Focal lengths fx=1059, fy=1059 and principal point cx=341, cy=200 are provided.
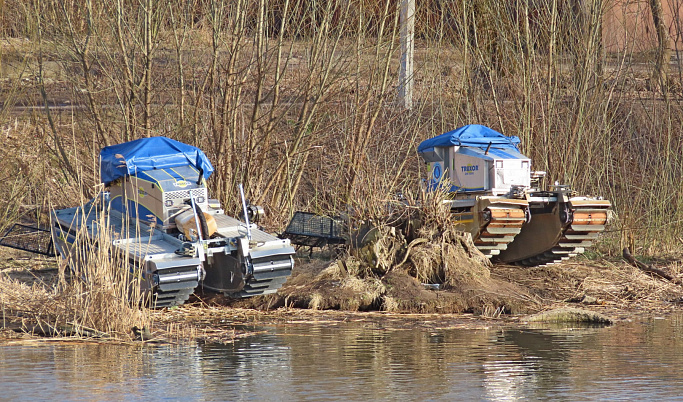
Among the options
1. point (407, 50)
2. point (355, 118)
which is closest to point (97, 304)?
point (355, 118)

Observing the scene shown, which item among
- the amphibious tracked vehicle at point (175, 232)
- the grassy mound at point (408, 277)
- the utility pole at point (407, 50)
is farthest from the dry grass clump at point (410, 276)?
the utility pole at point (407, 50)

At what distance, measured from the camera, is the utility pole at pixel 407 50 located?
2062cm

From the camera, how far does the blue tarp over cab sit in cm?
1398

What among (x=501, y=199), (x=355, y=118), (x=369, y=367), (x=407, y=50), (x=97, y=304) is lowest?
(x=369, y=367)

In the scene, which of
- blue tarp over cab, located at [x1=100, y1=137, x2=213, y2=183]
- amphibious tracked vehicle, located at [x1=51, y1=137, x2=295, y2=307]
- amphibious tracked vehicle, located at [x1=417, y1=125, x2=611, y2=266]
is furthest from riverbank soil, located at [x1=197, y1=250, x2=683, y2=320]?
blue tarp over cab, located at [x1=100, y1=137, x2=213, y2=183]

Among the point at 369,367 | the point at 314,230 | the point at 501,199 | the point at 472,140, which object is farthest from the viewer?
the point at 314,230

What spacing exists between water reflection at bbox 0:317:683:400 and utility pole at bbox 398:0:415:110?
938 cm

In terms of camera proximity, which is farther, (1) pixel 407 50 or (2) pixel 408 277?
(1) pixel 407 50

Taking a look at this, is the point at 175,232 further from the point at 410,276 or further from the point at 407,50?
the point at 407,50

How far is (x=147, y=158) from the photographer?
1409cm

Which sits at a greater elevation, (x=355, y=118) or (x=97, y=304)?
(x=355, y=118)

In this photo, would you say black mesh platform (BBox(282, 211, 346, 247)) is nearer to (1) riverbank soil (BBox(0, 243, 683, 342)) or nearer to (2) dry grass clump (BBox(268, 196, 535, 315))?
(1) riverbank soil (BBox(0, 243, 683, 342))

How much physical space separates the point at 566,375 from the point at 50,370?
15.7 ft

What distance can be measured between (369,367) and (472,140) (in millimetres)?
6878
